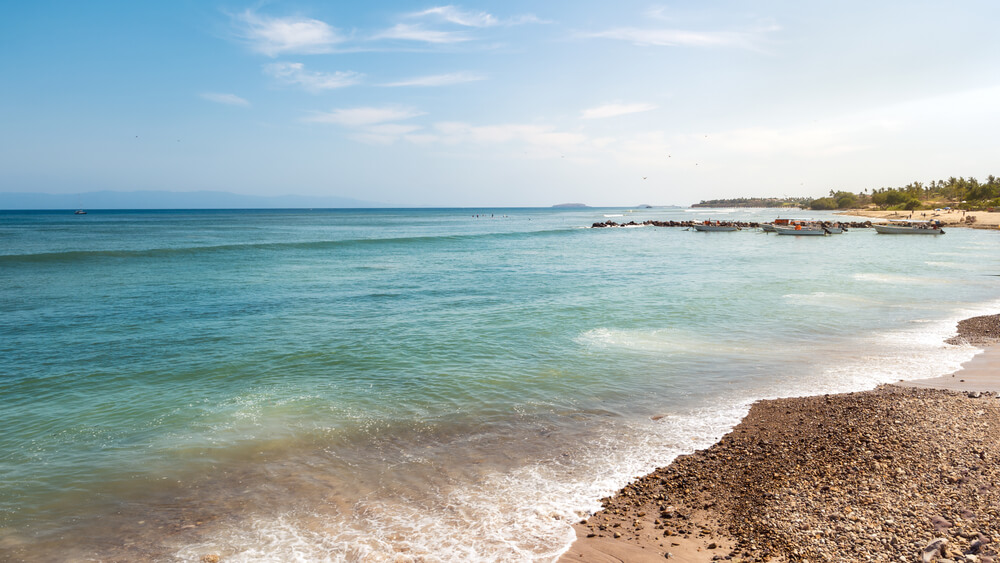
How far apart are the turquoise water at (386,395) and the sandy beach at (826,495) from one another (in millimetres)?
634

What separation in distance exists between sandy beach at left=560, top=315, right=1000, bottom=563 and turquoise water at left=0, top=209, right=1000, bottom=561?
2.08 feet

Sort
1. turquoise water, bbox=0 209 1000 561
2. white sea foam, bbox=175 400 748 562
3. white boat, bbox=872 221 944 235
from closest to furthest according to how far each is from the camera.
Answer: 1. white sea foam, bbox=175 400 748 562
2. turquoise water, bbox=0 209 1000 561
3. white boat, bbox=872 221 944 235

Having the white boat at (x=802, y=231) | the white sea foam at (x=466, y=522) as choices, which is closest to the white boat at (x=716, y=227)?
the white boat at (x=802, y=231)

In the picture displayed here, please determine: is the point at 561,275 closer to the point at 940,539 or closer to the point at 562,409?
the point at 562,409

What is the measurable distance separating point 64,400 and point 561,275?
25.0m

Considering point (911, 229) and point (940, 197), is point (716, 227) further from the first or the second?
point (940, 197)

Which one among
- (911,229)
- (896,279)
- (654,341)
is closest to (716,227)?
(911,229)

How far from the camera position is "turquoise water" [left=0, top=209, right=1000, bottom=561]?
20.7 feet

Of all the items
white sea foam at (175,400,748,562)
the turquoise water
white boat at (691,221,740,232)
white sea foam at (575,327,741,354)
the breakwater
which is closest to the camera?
white sea foam at (175,400,748,562)

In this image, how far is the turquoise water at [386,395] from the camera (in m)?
6.32

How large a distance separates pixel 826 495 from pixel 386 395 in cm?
794

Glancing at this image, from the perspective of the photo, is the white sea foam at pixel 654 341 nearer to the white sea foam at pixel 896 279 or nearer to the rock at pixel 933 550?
the rock at pixel 933 550

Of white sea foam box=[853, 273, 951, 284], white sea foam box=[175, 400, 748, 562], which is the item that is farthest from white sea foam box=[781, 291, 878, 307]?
white sea foam box=[175, 400, 748, 562]

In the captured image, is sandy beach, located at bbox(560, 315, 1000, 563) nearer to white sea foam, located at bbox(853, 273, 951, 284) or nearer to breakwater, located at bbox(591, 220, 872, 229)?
white sea foam, located at bbox(853, 273, 951, 284)
